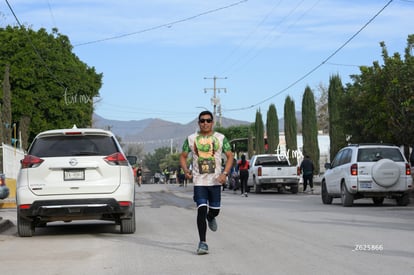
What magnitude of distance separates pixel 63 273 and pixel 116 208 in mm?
3633

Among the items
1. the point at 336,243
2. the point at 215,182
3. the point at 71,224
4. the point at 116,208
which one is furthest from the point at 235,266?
the point at 71,224

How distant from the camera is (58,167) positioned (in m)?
12.7

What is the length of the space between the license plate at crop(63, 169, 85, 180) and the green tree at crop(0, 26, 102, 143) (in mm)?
44887

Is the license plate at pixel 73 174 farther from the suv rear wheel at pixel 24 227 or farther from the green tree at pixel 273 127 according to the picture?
the green tree at pixel 273 127

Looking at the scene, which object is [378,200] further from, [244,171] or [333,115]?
[333,115]

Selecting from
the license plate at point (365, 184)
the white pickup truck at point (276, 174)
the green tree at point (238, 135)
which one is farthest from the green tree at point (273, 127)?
the license plate at point (365, 184)

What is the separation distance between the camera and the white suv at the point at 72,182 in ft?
41.4

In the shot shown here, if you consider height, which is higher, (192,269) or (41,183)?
(41,183)

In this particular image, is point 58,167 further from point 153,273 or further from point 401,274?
point 401,274

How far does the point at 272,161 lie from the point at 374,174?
574 inches

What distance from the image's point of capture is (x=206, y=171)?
10562mm

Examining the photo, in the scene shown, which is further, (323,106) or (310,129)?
(323,106)

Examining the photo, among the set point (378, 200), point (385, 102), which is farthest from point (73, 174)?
point (385, 102)

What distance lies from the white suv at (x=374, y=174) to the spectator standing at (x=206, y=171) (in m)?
11.6
